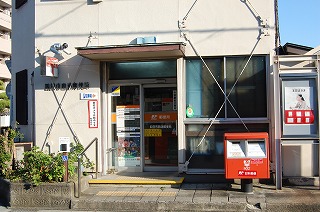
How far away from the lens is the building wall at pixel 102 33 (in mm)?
10109

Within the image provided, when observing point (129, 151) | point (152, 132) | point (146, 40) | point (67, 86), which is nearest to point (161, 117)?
point (152, 132)

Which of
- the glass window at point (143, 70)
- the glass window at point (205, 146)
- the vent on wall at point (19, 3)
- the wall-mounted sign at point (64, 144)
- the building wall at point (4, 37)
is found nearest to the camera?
the glass window at point (205, 146)

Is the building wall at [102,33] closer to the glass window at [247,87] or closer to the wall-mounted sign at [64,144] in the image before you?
the wall-mounted sign at [64,144]

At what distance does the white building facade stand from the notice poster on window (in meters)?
0.03

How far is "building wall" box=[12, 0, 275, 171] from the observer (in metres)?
10.1

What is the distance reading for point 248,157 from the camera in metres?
8.51

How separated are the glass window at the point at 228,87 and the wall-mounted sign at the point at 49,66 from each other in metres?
3.37

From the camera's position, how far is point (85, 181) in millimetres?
9609

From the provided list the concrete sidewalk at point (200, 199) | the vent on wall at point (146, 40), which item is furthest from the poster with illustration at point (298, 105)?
the vent on wall at point (146, 40)

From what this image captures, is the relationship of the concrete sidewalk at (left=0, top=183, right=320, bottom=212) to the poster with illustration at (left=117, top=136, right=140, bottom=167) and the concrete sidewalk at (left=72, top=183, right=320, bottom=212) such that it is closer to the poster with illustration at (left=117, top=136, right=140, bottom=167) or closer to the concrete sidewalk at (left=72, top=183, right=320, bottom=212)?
the concrete sidewalk at (left=72, top=183, right=320, bottom=212)

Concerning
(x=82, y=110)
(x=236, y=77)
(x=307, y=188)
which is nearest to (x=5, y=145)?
(x=82, y=110)

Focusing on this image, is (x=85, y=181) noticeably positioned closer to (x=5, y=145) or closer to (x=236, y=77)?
(x=5, y=145)

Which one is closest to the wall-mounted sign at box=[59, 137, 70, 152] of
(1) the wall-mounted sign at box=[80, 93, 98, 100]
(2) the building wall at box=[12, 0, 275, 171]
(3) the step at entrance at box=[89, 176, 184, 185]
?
(2) the building wall at box=[12, 0, 275, 171]

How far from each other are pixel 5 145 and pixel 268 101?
20.6 ft
